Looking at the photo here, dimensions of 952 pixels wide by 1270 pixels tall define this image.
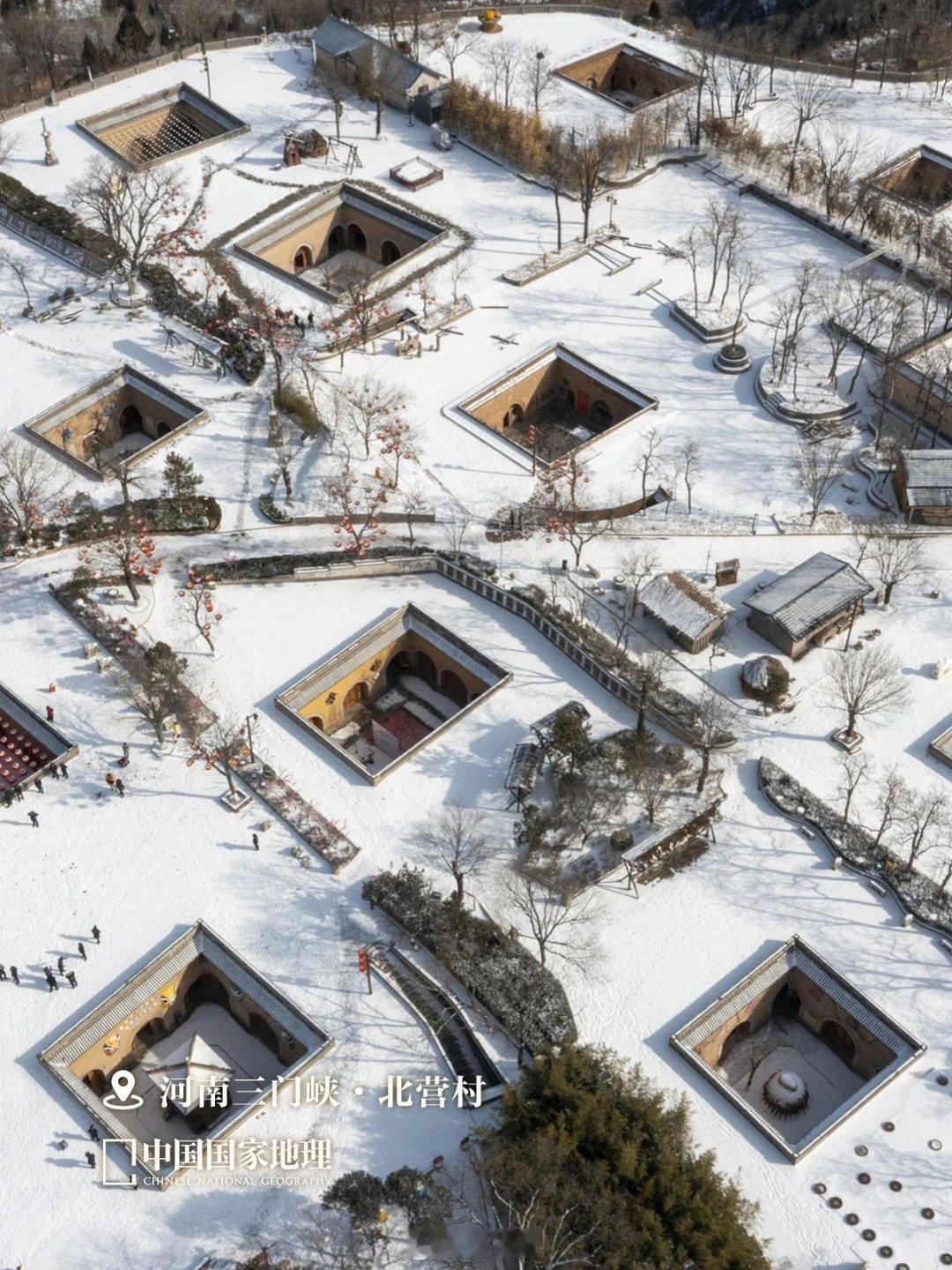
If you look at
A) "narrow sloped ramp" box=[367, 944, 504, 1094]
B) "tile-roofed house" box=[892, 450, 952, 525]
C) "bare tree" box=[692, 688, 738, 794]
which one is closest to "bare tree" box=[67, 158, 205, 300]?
"bare tree" box=[692, 688, 738, 794]

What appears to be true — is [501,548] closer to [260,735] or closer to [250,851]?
[260,735]

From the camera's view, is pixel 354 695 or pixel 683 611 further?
pixel 354 695

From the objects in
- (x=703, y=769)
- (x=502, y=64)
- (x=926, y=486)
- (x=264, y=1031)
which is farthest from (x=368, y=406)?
(x=502, y=64)

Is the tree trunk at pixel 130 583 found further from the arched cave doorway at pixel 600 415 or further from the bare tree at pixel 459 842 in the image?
the arched cave doorway at pixel 600 415

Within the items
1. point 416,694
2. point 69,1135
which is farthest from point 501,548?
point 69,1135

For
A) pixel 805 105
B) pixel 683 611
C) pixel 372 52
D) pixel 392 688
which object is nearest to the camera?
pixel 683 611

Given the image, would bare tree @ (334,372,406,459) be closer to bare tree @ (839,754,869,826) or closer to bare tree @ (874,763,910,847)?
bare tree @ (839,754,869,826)

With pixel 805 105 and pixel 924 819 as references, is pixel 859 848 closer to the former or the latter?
pixel 924 819
